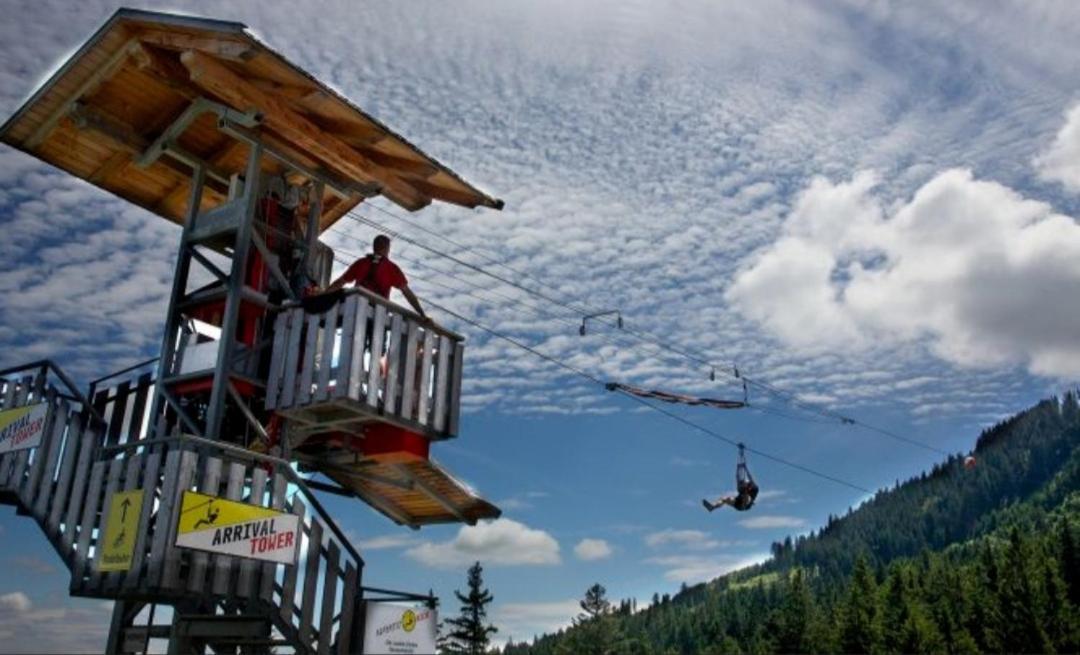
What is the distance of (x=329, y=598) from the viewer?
11.8 meters

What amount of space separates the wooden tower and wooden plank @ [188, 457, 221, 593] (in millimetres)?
25

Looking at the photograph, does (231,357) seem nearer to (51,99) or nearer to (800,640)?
(51,99)

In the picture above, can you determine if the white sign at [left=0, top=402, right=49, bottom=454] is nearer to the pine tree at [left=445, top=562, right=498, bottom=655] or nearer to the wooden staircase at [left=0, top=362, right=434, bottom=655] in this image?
the wooden staircase at [left=0, top=362, right=434, bottom=655]

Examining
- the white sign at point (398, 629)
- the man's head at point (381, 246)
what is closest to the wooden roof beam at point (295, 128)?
the man's head at point (381, 246)

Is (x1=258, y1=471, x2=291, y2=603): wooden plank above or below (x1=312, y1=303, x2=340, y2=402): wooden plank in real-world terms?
below

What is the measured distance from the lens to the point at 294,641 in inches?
447

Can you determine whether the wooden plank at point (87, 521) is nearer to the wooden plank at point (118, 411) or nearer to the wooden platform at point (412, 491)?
the wooden plank at point (118, 411)

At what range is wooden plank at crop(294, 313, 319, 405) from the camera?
12594 mm

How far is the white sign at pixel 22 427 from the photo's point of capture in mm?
13545

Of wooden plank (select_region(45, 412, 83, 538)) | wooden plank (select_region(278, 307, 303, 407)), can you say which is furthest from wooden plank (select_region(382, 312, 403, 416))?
wooden plank (select_region(45, 412, 83, 538))

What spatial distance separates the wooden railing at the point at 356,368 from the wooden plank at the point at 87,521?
91.5 inches

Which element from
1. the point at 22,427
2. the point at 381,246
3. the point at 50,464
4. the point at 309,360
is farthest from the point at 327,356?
the point at 22,427

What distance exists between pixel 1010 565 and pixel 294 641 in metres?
113

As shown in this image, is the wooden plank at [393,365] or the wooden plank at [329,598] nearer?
Answer: the wooden plank at [329,598]
